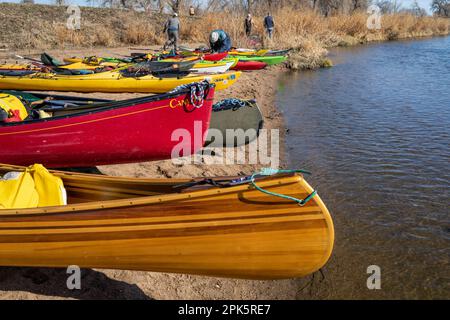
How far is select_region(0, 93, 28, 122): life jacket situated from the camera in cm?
557

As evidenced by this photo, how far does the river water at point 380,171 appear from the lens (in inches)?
161

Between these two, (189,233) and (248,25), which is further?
(248,25)

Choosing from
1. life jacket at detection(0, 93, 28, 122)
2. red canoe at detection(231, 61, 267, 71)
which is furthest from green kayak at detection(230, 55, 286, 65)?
life jacket at detection(0, 93, 28, 122)

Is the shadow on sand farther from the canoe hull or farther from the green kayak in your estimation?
the green kayak

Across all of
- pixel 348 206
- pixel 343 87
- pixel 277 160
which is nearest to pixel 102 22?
pixel 343 87

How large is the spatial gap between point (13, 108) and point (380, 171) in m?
5.89

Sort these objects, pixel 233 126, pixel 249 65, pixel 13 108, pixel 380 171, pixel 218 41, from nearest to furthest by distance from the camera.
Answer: pixel 13 108 → pixel 380 171 → pixel 233 126 → pixel 218 41 → pixel 249 65

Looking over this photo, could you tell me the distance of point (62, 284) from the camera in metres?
3.55

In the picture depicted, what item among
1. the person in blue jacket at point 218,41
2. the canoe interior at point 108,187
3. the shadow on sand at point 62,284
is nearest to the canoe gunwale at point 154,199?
the canoe interior at point 108,187

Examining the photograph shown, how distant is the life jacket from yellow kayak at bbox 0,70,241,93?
4065 millimetres

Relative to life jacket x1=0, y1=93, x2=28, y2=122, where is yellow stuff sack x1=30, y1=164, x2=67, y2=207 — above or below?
below

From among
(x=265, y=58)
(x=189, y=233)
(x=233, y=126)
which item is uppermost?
(x=265, y=58)

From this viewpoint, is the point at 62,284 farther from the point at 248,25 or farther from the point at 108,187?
the point at 248,25

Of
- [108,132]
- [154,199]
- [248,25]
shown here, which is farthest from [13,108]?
[248,25]
